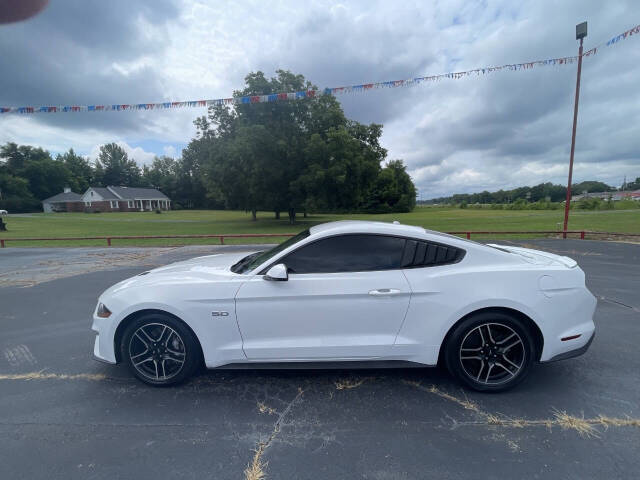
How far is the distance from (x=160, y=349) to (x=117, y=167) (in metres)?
103

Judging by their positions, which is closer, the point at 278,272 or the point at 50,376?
the point at 278,272

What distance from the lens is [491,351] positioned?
2.63 metres

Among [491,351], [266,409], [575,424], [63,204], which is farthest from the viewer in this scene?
[63,204]

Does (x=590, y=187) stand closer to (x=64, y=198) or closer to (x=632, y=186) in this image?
(x=632, y=186)

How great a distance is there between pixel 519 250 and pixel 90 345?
520 cm

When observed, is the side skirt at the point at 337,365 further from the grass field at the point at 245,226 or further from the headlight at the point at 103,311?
the grass field at the point at 245,226

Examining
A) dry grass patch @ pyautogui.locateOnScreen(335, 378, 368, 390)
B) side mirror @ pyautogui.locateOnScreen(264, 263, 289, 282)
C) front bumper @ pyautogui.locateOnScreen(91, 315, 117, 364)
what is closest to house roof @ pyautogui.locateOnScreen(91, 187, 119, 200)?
front bumper @ pyautogui.locateOnScreen(91, 315, 117, 364)

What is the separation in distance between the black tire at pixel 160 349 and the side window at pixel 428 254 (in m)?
2.06

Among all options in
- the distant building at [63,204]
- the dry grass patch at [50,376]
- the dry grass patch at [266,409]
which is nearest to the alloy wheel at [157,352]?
the dry grass patch at [50,376]

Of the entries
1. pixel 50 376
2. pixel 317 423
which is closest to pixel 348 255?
pixel 317 423

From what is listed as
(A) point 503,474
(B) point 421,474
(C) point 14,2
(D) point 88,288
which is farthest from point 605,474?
(C) point 14,2

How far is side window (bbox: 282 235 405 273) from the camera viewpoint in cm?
270

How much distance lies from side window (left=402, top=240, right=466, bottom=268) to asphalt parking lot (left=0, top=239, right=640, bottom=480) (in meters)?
1.14

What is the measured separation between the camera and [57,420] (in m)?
2.41
